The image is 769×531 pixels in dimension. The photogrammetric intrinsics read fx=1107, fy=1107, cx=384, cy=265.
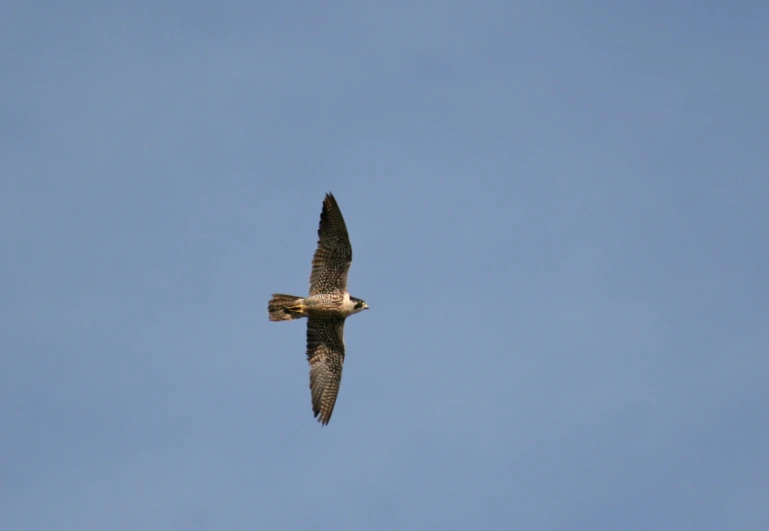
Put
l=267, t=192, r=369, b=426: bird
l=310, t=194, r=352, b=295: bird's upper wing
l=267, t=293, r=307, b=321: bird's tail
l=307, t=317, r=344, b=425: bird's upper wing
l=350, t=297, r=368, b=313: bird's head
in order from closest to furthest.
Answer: l=310, t=194, r=352, b=295: bird's upper wing
l=267, t=192, r=369, b=426: bird
l=267, t=293, r=307, b=321: bird's tail
l=350, t=297, r=368, b=313: bird's head
l=307, t=317, r=344, b=425: bird's upper wing

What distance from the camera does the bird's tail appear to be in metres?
28.3

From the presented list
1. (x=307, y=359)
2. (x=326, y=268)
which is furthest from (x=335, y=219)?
(x=307, y=359)

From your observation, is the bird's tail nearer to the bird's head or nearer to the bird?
the bird

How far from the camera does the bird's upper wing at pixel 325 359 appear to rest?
96.2 ft

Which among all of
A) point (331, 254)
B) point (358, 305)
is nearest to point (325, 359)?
point (358, 305)

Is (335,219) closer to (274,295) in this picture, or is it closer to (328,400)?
(274,295)

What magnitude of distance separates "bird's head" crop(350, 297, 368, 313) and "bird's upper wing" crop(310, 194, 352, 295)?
16.9 inches

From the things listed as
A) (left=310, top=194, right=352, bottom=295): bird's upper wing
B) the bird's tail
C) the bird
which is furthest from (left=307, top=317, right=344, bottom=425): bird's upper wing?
(left=310, top=194, right=352, bottom=295): bird's upper wing

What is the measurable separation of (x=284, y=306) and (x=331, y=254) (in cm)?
180

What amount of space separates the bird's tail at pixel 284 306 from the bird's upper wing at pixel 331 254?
0.48 m

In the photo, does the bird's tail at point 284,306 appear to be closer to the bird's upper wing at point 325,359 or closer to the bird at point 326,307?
the bird at point 326,307

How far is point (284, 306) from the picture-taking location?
93.1 feet

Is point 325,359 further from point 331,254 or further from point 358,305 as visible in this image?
point 331,254

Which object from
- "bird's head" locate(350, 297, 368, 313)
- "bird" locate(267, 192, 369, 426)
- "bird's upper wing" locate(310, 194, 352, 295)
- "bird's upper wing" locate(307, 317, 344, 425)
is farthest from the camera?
"bird's upper wing" locate(307, 317, 344, 425)
